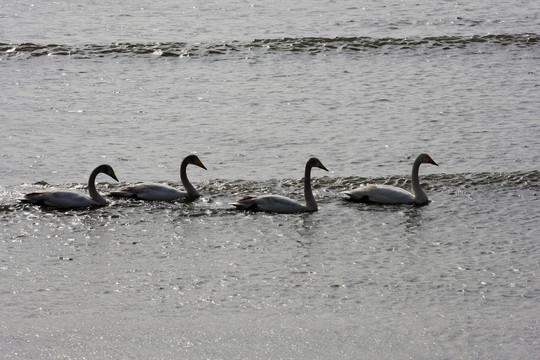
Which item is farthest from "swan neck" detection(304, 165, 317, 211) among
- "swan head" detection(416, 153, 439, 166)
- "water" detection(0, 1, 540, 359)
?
"swan head" detection(416, 153, 439, 166)

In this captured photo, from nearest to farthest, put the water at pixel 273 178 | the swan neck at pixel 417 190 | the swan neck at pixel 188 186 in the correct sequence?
the water at pixel 273 178 < the swan neck at pixel 417 190 < the swan neck at pixel 188 186

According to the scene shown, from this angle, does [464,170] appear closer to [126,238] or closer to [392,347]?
[126,238]

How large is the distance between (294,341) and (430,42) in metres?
12.3

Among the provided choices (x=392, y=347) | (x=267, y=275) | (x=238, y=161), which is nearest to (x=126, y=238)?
(x=267, y=275)

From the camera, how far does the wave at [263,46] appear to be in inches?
764

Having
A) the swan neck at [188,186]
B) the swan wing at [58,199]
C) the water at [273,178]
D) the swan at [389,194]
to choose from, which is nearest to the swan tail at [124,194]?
the water at [273,178]

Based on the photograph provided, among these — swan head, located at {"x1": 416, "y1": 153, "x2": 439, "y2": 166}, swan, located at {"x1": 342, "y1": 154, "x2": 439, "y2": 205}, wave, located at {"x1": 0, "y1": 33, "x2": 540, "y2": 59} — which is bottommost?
swan, located at {"x1": 342, "y1": 154, "x2": 439, "y2": 205}

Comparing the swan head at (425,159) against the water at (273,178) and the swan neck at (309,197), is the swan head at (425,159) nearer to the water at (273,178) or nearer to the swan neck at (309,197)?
the water at (273,178)

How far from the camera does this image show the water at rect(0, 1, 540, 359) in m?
8.77

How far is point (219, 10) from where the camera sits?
74.9 ft

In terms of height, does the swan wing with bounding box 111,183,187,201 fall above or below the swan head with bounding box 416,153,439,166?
below

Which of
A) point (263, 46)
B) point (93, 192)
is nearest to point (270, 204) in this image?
point (93, 192)

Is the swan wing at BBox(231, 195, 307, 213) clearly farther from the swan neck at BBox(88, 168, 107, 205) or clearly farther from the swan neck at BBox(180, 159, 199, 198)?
the swan neck at BBox(88, 168, 107, 205)

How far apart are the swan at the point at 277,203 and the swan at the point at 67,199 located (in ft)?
4.92
